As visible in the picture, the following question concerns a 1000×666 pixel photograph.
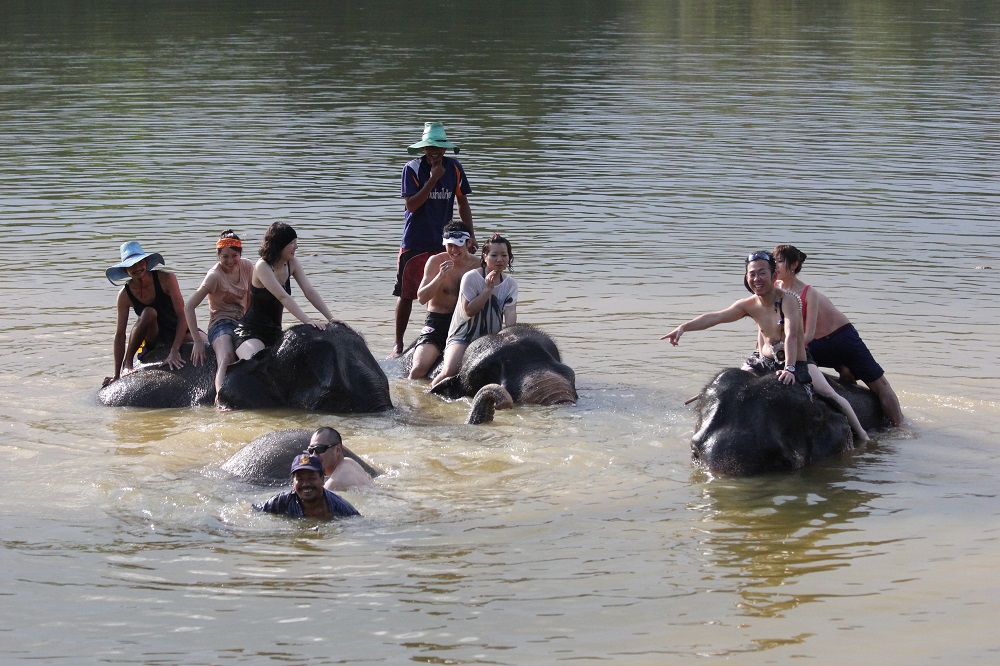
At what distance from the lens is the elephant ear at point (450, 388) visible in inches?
450

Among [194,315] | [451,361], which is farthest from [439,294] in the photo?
[194,315]

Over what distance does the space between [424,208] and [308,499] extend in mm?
5030

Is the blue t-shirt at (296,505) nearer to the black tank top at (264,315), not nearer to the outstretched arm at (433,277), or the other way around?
the black tank top at (264,315)

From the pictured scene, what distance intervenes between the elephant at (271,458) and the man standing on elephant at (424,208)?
3375mm

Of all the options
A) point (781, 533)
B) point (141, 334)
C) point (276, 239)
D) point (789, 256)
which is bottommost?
point (781, 533)

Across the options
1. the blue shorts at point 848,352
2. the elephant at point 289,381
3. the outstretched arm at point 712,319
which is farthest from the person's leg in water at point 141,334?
the blue shorts at point 848,352

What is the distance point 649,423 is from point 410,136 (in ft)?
46.6

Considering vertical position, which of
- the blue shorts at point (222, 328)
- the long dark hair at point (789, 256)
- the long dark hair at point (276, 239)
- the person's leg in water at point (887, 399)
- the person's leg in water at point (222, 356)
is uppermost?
the long dark hair at point (276, 239)

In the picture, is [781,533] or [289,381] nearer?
[781,533]

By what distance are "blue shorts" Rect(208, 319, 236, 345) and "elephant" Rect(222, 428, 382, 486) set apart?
208 cm

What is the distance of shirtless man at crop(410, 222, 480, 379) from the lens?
466 inches

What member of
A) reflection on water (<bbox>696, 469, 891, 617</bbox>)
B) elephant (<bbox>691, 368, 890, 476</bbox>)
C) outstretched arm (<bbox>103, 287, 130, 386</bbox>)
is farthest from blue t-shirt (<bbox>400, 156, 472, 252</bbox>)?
reflection on water (<bbox>696, 469, 891, 617</bbox>)

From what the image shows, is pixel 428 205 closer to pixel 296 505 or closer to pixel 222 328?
pixel 222 328

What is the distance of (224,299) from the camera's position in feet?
37.3
